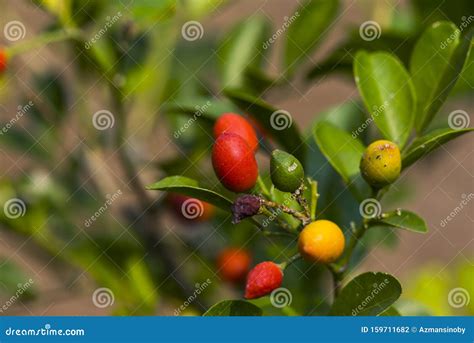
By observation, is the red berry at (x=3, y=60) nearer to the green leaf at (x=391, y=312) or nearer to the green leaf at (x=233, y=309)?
the green leaf at (x=233, y=309)

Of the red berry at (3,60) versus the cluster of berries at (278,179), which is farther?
the red berry at (3,60)

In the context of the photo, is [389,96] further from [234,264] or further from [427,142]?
[234,264]

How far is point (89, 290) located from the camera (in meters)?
1.42

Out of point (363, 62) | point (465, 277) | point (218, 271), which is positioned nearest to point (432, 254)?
point (465, 277)

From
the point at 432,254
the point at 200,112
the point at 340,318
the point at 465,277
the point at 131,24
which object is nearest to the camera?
the point at 340,318

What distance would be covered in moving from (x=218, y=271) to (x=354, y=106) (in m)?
0.34

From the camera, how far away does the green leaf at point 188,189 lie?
2.86 ft

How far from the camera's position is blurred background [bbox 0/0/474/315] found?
4.07 feet

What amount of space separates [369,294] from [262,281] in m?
0.13

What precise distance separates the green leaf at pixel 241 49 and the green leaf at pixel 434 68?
0.35 m

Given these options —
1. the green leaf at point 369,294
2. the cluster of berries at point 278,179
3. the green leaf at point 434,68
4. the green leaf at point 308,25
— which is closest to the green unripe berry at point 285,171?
the cluster of berries at point 278,179

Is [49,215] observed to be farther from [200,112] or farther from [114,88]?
[200,112]

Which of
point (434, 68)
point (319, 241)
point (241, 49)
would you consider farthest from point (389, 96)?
point (241, 49)

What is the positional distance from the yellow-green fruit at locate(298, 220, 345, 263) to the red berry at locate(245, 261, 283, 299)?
0.04 m
